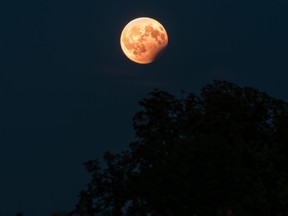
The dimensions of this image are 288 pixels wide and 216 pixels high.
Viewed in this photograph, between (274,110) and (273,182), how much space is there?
4.35 m

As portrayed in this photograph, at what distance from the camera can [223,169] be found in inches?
1610

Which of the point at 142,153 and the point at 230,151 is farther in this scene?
the point at 142,153

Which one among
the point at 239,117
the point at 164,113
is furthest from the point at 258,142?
the point at 164,113

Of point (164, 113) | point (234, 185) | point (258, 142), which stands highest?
point (164, 113)

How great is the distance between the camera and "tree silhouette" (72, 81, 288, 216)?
4084 centimetres

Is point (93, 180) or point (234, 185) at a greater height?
point (93, 180)

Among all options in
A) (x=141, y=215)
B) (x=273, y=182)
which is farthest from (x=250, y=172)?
(x=141, y=215)

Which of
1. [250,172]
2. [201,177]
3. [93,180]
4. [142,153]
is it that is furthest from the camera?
[93,180]

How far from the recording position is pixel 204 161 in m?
40.8

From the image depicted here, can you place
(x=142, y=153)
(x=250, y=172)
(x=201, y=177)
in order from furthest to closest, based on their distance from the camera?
(x=142, y=153), (x=250, y=172), (x=201, y=177)

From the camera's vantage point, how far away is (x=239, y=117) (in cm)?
4719

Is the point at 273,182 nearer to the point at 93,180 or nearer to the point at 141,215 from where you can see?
the point at 141,215

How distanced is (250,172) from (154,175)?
411 cm

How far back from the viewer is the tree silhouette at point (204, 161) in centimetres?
4084
